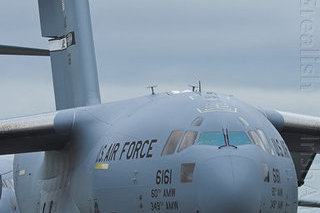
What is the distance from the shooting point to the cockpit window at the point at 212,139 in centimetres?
1330

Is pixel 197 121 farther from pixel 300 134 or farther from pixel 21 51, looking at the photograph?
pixel 21 51

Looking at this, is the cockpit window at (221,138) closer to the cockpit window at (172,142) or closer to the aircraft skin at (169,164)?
the aircraft skin at (169,164)

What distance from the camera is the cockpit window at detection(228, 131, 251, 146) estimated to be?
1336cm

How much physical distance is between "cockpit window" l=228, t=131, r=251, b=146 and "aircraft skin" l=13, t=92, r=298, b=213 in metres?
0.09

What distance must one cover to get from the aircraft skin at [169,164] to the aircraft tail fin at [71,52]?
2905mm

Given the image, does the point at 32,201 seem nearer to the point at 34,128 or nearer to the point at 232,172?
the point at 34,128

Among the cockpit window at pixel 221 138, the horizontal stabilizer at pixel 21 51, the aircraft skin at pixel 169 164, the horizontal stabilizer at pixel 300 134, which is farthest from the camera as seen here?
the horizontal stabilizer at pixel 21 51

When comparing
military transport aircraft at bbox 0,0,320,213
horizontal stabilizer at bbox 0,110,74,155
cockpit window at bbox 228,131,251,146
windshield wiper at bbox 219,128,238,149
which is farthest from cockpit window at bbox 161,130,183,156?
horizontal stabilizer at bbox 0,110,74,155

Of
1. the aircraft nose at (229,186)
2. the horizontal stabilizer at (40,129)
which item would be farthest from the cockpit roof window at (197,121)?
the horizontal stabilizer at (40,129)

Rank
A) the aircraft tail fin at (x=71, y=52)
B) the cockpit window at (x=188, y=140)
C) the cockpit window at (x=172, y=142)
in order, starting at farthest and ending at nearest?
1. the aircraft tail fin at (x=71, y=52)
2. the cockpit window at (x=172, y=142)
3. the cockpit window at (x=188, y=140)

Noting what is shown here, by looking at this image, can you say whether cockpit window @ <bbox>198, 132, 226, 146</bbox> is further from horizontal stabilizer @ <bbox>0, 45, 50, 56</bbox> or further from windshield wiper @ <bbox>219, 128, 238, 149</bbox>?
horizontal stabilizer @ <bbox>0, 45, 50, 56</bbox>

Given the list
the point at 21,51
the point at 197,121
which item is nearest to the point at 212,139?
the point at 197,121

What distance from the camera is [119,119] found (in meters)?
16.2

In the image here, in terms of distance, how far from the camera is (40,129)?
56.7 ft
